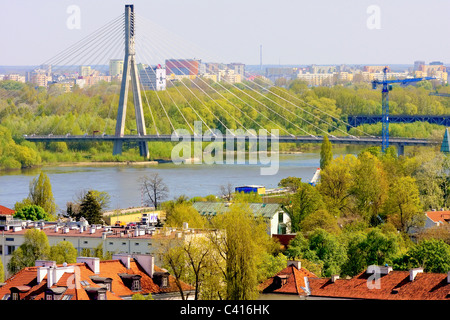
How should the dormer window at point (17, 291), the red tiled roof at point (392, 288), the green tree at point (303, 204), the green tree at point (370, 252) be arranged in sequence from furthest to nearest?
the green tree at point (303, 204) < the green tree at point (370, 252) < the red tiled roof at point (392, 288) < the dormer window at point (17, 291)

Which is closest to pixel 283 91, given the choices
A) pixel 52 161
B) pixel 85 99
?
pixel 85 99

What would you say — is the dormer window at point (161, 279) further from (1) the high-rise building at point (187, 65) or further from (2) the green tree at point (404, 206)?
(1) the high-rise building at point (187, 65)

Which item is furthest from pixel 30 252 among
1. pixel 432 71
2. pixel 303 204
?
pixel 432 71

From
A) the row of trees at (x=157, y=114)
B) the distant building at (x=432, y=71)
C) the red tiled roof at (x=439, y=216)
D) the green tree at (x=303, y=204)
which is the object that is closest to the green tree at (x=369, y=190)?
the green tree at (x=303, y=204)

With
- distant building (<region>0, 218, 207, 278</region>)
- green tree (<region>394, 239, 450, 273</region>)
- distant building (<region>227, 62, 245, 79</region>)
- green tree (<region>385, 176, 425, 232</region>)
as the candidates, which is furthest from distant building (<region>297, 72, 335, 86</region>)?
green tree (<region>394, 239, 450, 273</region>)

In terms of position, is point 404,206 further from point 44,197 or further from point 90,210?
point 44,197

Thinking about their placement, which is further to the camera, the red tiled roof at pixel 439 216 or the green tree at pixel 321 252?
the red tiled roof at pixel 439 216
